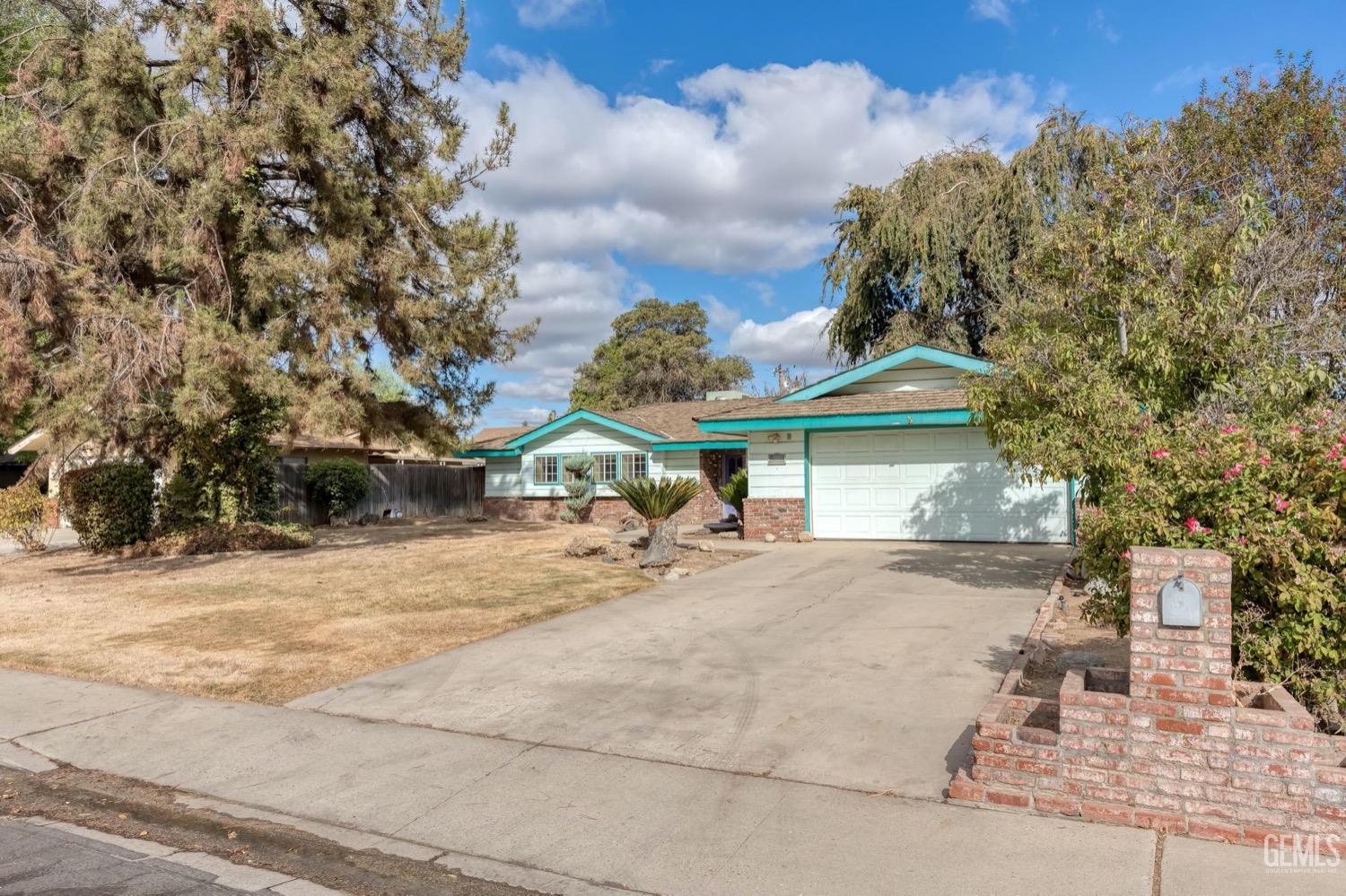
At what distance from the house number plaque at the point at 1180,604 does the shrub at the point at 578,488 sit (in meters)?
21.8

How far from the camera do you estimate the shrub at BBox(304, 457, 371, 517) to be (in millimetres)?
25188

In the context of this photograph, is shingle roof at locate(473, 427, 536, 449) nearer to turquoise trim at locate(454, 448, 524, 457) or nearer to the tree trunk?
turquoise trim at locate(454, 448, 524, 457)

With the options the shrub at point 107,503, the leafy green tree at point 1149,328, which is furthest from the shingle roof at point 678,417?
the leafy green tree at point 1149,328

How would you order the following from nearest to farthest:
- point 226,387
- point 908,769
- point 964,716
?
1. point 908,769
2. point 964,716
3. point 226,387

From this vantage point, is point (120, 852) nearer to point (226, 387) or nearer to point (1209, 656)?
point (1209, 656)

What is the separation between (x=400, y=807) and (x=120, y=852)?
130 cm

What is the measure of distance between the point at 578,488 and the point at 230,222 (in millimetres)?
12071

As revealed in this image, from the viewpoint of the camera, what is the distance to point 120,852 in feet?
13.5

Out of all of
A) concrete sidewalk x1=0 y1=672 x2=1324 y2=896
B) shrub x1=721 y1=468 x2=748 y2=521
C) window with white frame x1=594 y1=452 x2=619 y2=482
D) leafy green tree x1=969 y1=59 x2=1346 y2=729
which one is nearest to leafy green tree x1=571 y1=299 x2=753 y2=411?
window with white frame x1=594 y1=452 x2=619 y2=482

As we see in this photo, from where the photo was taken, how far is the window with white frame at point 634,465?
82.1 ft

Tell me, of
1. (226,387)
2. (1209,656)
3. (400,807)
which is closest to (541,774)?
(400,807)

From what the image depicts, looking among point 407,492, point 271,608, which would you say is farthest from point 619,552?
point 407,492

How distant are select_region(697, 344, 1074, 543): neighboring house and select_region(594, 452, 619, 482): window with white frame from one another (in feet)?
23.5

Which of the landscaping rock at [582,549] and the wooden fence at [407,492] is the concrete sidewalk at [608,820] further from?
the wooden fence at [407,492]
